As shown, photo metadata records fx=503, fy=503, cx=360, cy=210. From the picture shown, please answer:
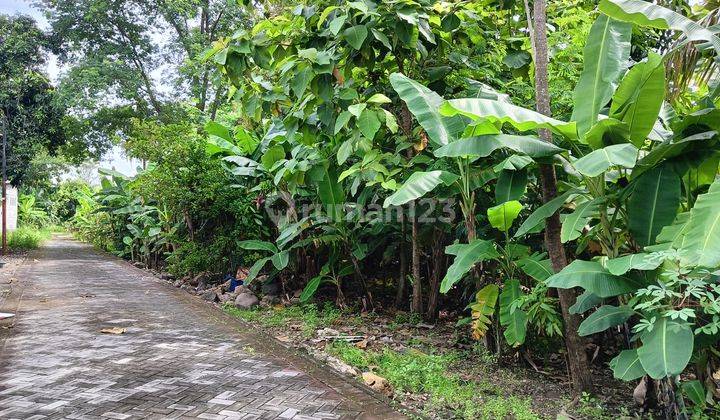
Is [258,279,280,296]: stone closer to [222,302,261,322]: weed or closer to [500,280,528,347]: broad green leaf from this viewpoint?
[222,302,261,322]: weed

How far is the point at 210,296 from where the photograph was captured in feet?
26.8

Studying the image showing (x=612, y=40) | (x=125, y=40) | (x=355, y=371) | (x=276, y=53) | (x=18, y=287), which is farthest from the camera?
(x=125, y=40)

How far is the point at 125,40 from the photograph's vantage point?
56.7 feet

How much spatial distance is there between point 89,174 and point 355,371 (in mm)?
56217

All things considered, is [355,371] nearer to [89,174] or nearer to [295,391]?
[295,391]

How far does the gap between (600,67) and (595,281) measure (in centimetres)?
137

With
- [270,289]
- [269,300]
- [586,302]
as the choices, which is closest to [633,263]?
[586,302]

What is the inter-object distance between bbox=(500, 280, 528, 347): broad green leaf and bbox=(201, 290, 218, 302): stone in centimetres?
539

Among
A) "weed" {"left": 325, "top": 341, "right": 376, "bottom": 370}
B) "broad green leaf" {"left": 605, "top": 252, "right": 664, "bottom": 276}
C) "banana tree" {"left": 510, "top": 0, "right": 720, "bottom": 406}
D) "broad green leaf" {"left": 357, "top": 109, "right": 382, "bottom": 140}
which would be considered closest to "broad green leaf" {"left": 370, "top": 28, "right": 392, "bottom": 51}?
"broad green leaf" {"left": 357, "top": 109, "right": 382, "bottom": 140}

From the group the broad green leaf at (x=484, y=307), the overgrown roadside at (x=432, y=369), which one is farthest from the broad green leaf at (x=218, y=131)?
the broad green leaf at (x=484, y=307)

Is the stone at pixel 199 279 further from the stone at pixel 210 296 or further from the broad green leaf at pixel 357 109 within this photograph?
the broad green leaf at pixel 357 109

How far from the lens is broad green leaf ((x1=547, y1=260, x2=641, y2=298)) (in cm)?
291

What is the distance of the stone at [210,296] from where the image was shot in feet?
26.6

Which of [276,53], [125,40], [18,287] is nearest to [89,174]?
[125,40]
